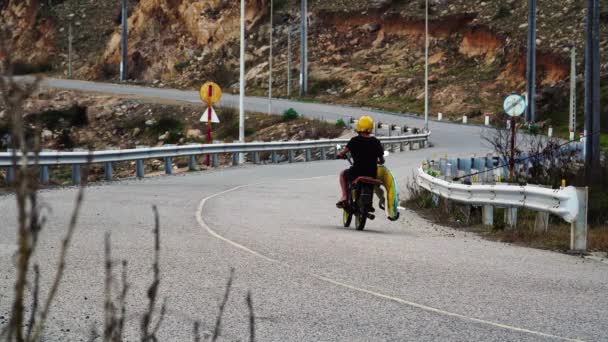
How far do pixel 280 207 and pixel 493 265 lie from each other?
8959 mm

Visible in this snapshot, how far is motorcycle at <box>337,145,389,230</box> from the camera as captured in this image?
1711 centimetres

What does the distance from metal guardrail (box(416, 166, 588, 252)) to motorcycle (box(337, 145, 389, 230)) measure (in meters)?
1.75

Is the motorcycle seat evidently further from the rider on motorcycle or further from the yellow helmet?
the yellow helmet

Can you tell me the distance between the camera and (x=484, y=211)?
729 inches

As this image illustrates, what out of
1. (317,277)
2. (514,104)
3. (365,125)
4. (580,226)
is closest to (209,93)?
(514,104)

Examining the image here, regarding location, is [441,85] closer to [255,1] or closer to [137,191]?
[255,1]

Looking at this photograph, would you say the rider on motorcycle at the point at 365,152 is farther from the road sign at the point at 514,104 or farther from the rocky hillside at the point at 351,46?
the rocky hillside at the point at 351,46

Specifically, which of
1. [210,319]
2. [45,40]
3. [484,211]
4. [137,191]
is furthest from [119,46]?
[210,319]

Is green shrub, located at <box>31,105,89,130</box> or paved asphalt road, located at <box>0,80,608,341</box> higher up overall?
green shrub, located at <box>31,105,89,130</box>

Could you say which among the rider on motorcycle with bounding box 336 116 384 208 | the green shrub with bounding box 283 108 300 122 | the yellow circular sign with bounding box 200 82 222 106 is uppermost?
the yellow circular sign with bounding box 200 82 222 106

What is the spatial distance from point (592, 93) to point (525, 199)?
9195 mm

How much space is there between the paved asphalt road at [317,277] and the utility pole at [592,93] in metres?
5.03

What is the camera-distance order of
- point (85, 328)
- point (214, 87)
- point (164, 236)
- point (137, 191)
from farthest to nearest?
point (214, 87) < point (137, 191) < point (164, 236) < point (85, 328)

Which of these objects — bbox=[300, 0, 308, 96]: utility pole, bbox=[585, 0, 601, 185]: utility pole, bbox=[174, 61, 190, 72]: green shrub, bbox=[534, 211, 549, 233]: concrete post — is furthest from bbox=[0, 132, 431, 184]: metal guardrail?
bbox=[174, 61, 190, 72]: green shrub
